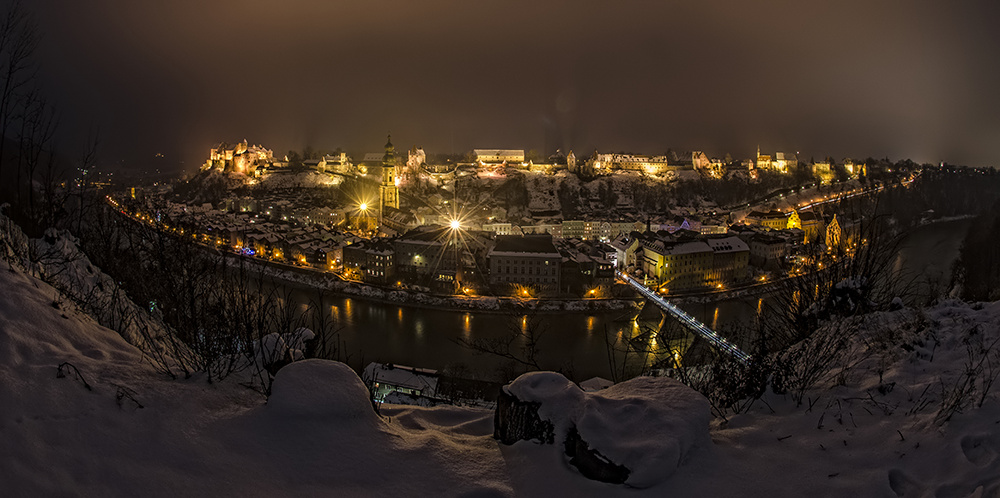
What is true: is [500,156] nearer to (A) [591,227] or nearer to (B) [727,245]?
(A) [591,227]

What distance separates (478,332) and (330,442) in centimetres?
1049

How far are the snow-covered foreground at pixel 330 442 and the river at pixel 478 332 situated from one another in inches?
247

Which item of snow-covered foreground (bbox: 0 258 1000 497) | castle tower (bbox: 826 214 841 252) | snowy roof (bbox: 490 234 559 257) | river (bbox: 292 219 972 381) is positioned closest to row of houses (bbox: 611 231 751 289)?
river (bbox: 292 219 972 381)

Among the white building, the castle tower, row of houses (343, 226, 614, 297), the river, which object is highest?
the white building

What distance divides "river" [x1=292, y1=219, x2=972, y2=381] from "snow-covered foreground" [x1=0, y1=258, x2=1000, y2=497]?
628cm

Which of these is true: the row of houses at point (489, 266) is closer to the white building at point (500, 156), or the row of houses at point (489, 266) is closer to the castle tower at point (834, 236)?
the castle tower at point (834, 236)

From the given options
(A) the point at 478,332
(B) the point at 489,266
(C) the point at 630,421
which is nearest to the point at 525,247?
(B) the point at 489,266

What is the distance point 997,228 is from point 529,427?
15.7m

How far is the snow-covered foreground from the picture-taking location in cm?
101

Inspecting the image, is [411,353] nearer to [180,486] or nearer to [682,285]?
[180,486]

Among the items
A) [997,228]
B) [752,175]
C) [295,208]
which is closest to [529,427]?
[997,228]

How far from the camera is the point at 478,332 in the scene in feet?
38.2

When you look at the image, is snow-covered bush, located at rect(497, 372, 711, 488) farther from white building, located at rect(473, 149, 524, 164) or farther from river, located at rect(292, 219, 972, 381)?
white building, located at rect(473, 149, 524, 164)

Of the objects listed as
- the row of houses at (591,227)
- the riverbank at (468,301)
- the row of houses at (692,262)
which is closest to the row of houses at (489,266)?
the riverbank at (468,301)
